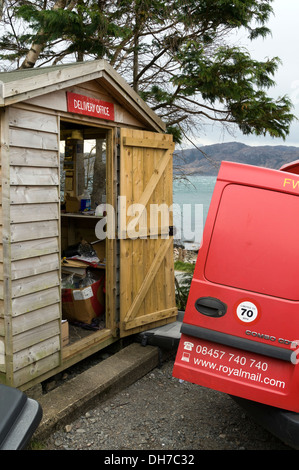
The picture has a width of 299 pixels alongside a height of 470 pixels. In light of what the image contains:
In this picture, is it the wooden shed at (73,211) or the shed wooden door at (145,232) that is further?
the shed wooden door at (145,232)

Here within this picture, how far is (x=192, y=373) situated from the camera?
332 centimetres

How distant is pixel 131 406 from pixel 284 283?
2.52 m

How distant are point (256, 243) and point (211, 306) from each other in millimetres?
573

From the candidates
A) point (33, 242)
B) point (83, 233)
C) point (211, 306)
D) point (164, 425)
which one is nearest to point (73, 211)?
point (83, 233)

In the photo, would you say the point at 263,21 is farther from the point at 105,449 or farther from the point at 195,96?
the point at 105,449

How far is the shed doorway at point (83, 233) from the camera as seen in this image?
5.94 meters

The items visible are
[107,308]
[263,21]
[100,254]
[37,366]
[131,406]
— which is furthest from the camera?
[263,21]

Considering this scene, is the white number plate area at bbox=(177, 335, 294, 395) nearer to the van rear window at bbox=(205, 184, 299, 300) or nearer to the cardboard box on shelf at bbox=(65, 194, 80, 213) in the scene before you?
the van rear window at bbox=(205, 184, 299, 300)

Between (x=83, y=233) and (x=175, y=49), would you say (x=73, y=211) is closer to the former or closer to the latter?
(x=83, y=233)

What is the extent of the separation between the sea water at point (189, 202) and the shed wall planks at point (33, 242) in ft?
7.96

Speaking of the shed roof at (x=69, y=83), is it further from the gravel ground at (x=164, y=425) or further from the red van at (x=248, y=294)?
the gravel ground at (x=164, y=425)

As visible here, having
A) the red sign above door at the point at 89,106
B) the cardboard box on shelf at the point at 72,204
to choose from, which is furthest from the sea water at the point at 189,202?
the red sign above door at the point at 89,106

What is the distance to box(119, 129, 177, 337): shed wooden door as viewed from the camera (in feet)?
18.1

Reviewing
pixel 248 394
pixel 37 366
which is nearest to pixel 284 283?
pixel 248 394
